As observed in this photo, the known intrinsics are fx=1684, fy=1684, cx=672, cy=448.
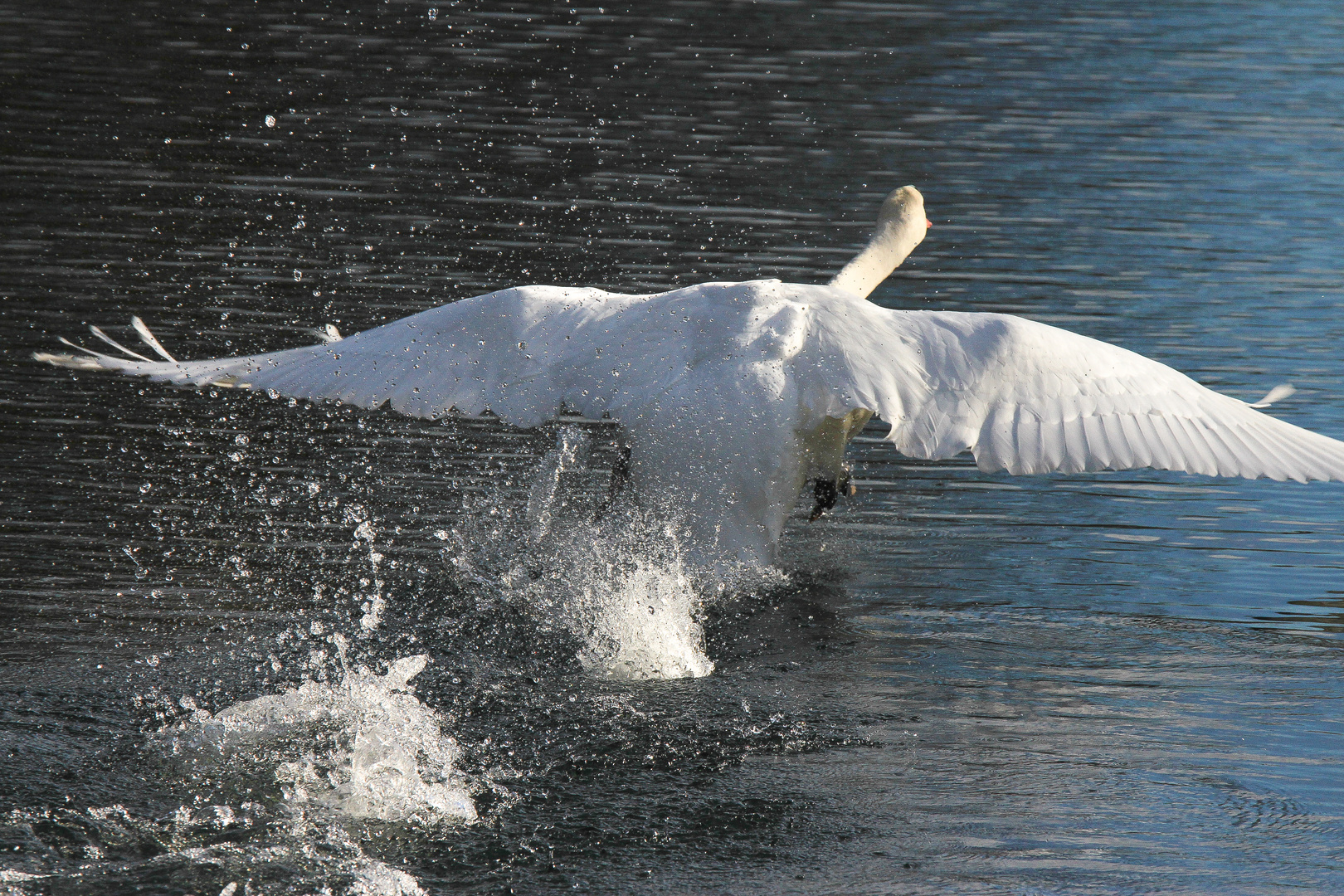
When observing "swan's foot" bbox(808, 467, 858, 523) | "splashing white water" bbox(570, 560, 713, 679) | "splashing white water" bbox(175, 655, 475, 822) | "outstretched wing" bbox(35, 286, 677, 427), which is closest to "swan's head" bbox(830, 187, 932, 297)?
"swan's foot" bbox(808, 467, 858, 523)

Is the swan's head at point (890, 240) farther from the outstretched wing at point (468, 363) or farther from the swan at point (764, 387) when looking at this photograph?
the outstretched wing at point (468, 363)

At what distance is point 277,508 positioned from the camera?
8383 mm

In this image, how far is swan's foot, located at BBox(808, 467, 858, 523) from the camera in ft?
26.0

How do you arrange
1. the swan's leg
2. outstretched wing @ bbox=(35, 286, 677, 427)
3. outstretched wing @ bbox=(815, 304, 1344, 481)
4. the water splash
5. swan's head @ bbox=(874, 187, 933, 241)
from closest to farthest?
the water splash → outstretched wing @ bbox=(815, 304, 1344, 481) → outstretched wing @ bbox=(35, 286, 677, 427) → the swan's leg → swan's head @ bbox=(874, 187, 933, 241)

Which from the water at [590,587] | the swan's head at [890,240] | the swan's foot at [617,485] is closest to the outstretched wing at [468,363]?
the swan's foot at [617,485]

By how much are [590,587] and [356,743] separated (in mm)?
1938

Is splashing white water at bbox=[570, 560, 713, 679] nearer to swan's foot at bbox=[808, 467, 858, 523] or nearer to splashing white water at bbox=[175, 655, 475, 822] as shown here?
splashing white water at bbox=[175, 655, 475, 822]

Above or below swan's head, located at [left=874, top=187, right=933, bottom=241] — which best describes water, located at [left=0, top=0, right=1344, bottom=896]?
below

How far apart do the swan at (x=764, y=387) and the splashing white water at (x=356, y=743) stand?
1.54 metres

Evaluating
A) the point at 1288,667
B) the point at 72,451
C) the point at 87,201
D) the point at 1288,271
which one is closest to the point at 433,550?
the point at 72,451

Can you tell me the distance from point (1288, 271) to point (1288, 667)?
30.2 feet

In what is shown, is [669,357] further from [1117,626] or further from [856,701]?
[1117,626]

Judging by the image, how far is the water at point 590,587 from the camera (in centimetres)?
520

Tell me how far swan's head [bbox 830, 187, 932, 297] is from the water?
1.26 metres
